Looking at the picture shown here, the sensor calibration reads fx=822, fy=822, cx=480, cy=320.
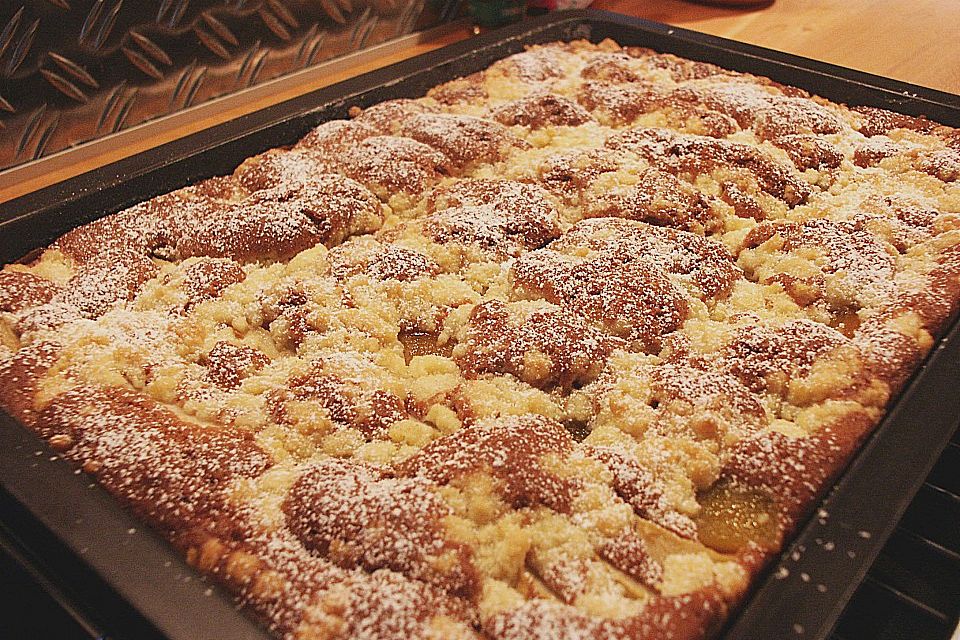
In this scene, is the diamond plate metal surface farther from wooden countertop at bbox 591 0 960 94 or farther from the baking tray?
wooden countertop at bbox 591 0 960 94

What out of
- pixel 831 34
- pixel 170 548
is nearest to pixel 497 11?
pixel 831 34

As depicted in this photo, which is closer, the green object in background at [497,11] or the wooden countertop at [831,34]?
the wooden countertop at [831,34]

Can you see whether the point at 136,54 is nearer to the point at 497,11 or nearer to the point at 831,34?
the point at 497,11

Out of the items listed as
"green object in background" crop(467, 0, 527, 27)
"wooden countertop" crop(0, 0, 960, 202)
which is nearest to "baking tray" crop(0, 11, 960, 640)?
"wooden countertop" crop(0, 0, 960, 202)

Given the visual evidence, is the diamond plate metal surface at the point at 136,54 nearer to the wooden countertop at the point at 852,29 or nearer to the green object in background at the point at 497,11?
the green object in background at the point at 497,11

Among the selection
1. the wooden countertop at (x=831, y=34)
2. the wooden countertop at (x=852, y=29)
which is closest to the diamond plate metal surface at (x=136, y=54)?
the wooden countertop at (x=831, y=34)

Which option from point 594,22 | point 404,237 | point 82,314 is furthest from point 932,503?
point 594,22

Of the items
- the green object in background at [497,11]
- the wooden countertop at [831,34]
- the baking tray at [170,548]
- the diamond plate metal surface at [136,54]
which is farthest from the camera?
the green object in background at [497,11]
